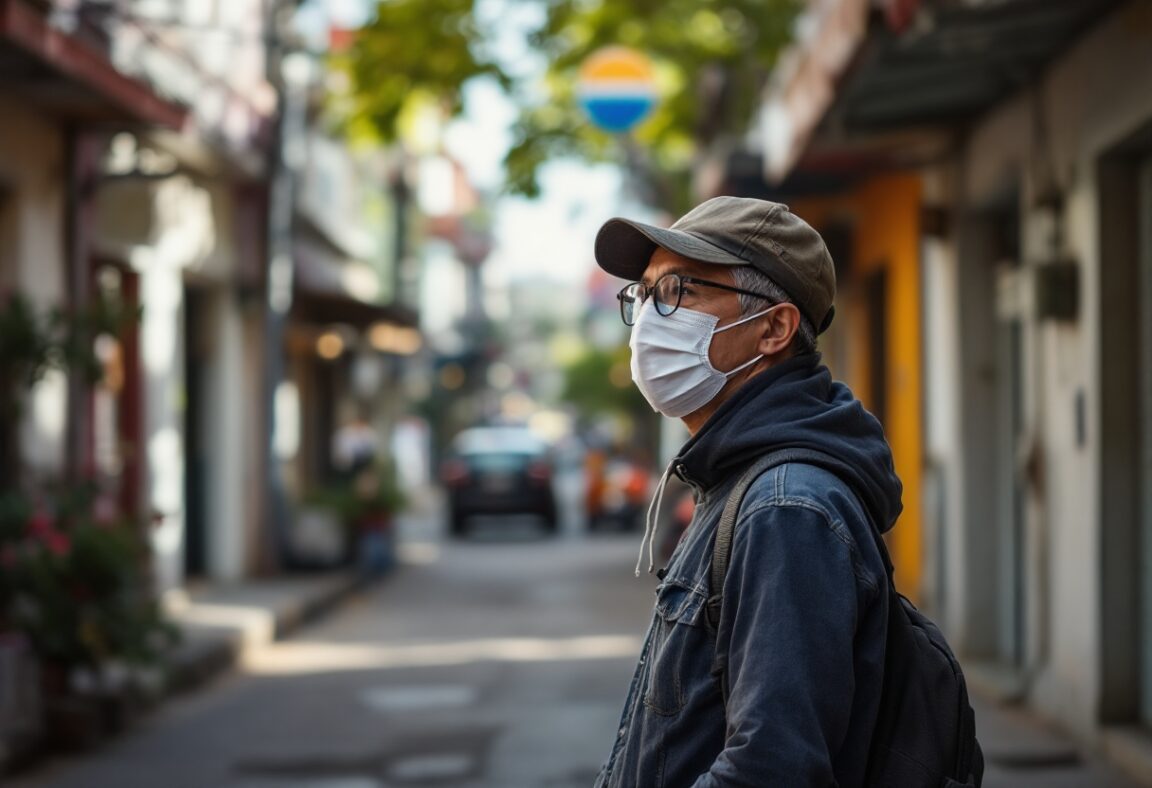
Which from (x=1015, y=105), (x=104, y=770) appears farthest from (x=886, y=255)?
(x=104, y=770)

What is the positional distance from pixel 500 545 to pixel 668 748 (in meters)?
25.0

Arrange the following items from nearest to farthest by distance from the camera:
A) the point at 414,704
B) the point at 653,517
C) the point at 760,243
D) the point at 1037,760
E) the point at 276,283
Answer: the point at 760,243 → the point at 653,517 → the point at 1037,760 → the point at 414,704 → the point at 276,283

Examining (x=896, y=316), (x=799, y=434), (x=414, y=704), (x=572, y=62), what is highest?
(x=572, y=62)

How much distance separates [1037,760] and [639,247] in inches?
238

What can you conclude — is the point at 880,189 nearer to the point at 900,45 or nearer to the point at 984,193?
the point at 984,193

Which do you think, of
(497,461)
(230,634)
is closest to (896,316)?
(230,634)

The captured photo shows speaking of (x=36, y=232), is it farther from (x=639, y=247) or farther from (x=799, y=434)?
(x=799, y=434)

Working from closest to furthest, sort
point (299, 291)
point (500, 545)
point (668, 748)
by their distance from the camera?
1. point (668, 748)
2. point (299, 291)
3. point (500, 545)

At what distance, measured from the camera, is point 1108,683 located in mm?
8250

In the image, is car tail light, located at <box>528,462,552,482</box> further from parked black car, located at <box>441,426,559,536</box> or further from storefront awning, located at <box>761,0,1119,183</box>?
storefront awning, located at <box>761,0,1119,183</box>

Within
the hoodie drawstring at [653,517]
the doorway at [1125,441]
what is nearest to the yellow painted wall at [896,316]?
the doorway at [1125,441]

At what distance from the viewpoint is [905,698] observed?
2.43m

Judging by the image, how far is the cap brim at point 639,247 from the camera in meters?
2.56

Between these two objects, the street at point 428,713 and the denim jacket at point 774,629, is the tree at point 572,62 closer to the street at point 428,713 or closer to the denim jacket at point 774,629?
the street at point 428,713
